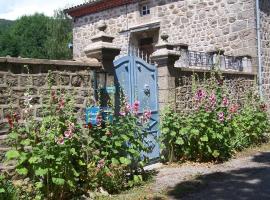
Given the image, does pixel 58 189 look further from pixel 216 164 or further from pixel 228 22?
pixel 228 22

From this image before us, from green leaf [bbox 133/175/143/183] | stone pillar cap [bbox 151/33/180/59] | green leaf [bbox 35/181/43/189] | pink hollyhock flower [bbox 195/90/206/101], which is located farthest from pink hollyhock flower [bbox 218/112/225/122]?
green leaf [bbox 35/181/43/189]

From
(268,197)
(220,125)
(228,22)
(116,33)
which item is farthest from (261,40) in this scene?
(268,197)

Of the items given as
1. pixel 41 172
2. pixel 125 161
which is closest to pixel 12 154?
pixel 41 172

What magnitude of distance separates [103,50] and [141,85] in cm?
157

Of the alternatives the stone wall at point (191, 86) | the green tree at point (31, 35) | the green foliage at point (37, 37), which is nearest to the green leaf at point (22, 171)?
the stone wall at point (191, 86)

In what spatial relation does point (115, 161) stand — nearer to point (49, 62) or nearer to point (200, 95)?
point (49, 62)

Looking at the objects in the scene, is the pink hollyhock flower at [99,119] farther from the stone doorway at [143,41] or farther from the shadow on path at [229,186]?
the stone doorway at [143,41]

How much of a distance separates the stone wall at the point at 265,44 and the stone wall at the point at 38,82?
310 inches

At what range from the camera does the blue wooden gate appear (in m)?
7.42

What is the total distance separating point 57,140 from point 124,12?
1243 centimetres

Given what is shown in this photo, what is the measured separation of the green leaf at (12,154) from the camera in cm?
501

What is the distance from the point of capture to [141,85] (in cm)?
797

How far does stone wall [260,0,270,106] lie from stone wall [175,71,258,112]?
165cm

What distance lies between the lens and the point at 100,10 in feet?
59.0
